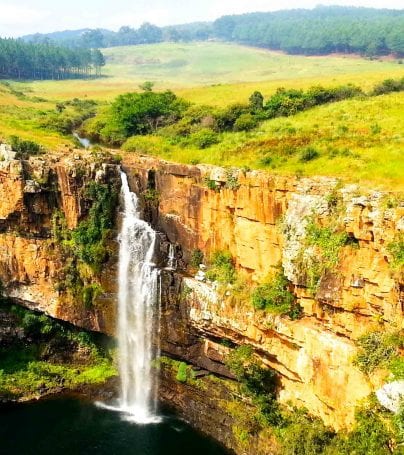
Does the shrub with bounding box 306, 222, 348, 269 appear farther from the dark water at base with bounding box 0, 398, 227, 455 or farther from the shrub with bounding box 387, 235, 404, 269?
the dark water at base with bounding box 0, 398, 227, 455

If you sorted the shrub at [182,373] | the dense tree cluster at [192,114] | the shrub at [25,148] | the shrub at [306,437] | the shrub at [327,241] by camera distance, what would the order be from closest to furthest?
the shrub at [327,241], the shrub at [306,437], the shrub at [182,373], the shrub at [25,148], the dense tree cluster at [192,114]

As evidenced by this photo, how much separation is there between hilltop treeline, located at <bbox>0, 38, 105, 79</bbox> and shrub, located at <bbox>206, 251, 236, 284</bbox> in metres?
92.0

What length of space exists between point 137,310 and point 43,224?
8.33 meters

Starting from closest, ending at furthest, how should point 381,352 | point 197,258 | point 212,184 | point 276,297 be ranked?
1. point 381,352
2. point 276,297
3. point 212,184
4. point 197,258

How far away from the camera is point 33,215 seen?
1396 inches

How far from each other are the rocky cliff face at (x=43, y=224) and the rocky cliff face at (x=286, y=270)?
3.69m

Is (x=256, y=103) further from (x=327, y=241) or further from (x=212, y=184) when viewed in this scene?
(x=327, y=241)

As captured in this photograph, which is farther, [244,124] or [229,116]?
[229,116]

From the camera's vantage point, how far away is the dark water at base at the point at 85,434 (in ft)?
100

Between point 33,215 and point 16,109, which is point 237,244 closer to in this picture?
point 33,215

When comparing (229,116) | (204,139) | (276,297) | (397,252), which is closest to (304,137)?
(204,139)

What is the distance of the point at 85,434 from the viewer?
3175 cm

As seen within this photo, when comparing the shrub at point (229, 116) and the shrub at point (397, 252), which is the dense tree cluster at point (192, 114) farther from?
the shrub at point (397, 252)

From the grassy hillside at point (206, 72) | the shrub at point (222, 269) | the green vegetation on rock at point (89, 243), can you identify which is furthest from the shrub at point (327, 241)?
the grassy hillside at point (206, 72)
